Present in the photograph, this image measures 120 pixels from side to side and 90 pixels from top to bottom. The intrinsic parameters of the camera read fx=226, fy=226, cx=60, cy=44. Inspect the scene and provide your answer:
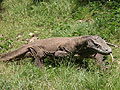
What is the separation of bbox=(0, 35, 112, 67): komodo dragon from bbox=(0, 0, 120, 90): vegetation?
16cm

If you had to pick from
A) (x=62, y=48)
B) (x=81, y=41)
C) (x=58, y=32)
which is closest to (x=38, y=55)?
(x=62, y=48)

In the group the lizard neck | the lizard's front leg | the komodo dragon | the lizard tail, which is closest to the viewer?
the komodo dragon

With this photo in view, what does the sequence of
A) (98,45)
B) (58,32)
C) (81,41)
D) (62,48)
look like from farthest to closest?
1. (58,32)
2. (62,48)
3. (81,41)
4. (98,45)

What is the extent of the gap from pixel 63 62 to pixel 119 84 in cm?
141

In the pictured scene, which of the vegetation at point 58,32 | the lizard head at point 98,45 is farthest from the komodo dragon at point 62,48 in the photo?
the vegetation at point 58,32

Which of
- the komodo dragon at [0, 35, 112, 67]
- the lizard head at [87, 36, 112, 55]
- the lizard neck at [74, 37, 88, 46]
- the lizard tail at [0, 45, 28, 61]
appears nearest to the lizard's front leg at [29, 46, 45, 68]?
the komodo dragon at [0, 35, 112, 67]

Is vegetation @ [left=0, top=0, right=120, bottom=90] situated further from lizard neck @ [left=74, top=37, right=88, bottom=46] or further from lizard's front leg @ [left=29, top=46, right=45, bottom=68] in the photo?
lizard neck @ [left=74, top=37, right=88, bottom=46]

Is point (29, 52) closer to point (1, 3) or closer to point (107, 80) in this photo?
point (107, 80)

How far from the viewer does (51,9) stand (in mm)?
7402

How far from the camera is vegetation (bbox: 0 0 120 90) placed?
363cm

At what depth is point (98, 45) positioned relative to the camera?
3.89 metres

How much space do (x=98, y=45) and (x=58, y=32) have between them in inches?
89.9

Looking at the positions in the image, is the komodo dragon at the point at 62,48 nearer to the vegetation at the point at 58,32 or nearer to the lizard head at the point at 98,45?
the lizard head at the point at 98,45

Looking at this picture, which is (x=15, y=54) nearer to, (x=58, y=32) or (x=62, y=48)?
(x=62, y=48)
